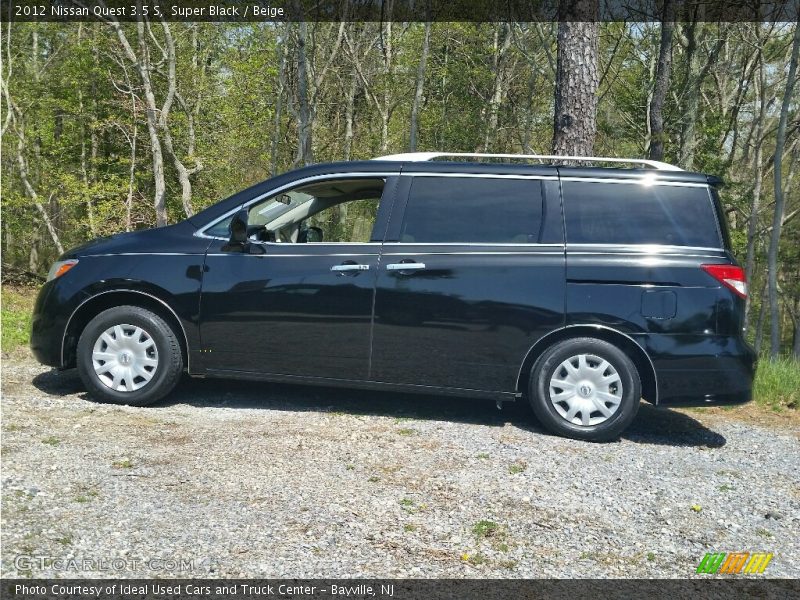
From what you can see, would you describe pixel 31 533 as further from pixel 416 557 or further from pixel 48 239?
pixel 48 239

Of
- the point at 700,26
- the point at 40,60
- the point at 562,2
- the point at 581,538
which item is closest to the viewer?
the point at 581,538

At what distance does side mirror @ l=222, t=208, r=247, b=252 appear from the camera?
590 cm

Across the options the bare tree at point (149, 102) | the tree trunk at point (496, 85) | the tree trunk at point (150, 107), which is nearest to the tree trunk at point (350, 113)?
the tree trunk at point (496, 85)

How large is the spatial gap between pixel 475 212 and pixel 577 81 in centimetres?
395

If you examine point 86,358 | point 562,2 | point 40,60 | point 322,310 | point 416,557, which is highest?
point 40,60

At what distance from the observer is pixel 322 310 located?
5824 millimetres

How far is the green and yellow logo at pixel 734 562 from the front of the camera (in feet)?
12.2

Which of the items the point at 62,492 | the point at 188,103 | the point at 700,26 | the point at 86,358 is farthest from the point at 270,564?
the point at 700,26

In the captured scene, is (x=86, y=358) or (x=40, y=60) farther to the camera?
(x=40, y=60)

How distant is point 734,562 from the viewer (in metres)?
3.82

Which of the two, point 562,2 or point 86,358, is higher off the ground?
point 562,2

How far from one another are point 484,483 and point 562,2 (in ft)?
21.7

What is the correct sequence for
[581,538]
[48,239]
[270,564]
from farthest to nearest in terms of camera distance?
[48,239] < [581,538] < [270,564]

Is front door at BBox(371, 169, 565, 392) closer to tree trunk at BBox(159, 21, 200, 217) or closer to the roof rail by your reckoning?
the roof rail
